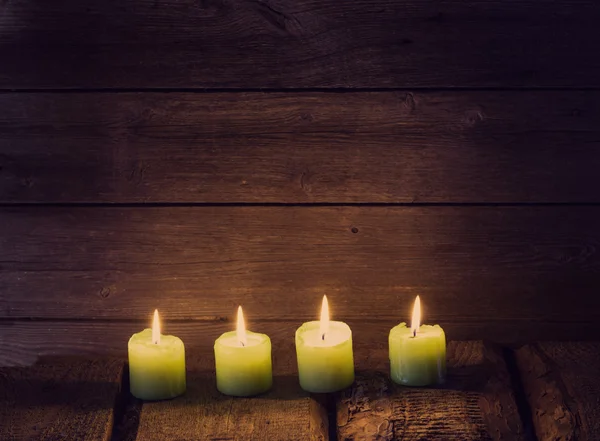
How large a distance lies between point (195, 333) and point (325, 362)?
0.32 meters

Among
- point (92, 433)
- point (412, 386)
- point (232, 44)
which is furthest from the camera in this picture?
point (232, 44)

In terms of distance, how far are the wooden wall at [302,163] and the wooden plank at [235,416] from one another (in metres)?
0.19

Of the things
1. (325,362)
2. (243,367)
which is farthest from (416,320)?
(243,367)

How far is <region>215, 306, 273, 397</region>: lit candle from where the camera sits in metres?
1.17

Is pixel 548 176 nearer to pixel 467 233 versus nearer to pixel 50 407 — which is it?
pixel 467 233

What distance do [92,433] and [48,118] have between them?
560 millimetres

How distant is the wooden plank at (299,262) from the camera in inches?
52.4

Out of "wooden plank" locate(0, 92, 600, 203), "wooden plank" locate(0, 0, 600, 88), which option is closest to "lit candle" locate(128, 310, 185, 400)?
"wooden plank" locate(0, 92, 600, 203)

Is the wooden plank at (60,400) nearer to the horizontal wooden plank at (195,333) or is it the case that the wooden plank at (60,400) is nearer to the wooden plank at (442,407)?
the horizontal wooden plank at (195,333)

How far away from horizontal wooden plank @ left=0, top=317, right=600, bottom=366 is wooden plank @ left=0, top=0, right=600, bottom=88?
0.43m

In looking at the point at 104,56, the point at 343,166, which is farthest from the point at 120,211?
the point at 343,166

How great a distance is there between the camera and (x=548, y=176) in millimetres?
1315

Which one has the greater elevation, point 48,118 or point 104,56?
point 104,56

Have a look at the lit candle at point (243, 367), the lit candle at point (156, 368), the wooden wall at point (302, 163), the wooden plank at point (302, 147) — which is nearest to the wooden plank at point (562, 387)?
the wooden wall at point (302, 163)
